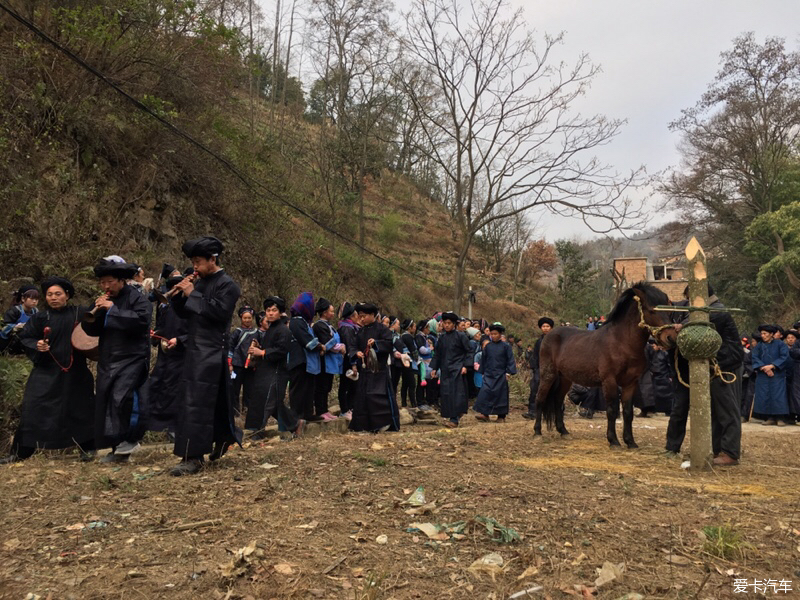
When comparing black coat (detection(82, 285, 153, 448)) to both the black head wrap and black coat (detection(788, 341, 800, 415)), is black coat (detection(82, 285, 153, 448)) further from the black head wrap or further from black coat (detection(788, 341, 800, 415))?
black coat (detection(788, 341, 800, 415))

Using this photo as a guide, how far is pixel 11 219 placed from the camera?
10.9 m

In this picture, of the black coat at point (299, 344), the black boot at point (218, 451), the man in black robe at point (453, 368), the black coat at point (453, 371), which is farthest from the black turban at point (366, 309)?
the black boot at point (218, 451)

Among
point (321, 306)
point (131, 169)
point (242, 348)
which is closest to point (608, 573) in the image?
point (321, 306)

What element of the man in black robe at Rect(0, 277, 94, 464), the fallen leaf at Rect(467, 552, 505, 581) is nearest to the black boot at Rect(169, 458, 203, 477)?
the man in black robe at Rect(0, 277, 94, 464)

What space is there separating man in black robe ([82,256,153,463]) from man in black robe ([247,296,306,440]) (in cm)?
226

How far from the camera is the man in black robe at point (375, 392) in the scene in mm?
9266

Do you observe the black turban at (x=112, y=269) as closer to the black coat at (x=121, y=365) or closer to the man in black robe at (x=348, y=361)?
the black coat at (x=121, y=365)

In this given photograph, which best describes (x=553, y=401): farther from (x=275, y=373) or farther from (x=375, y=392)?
(x=275, y=373)

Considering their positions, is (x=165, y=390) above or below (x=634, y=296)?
below

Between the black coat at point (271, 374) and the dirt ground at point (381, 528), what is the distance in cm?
233

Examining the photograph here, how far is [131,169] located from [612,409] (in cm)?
1236

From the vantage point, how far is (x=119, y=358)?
6.38 metres

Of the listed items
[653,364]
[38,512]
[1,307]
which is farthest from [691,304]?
[1,307]

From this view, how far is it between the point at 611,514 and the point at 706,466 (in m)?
2.21
